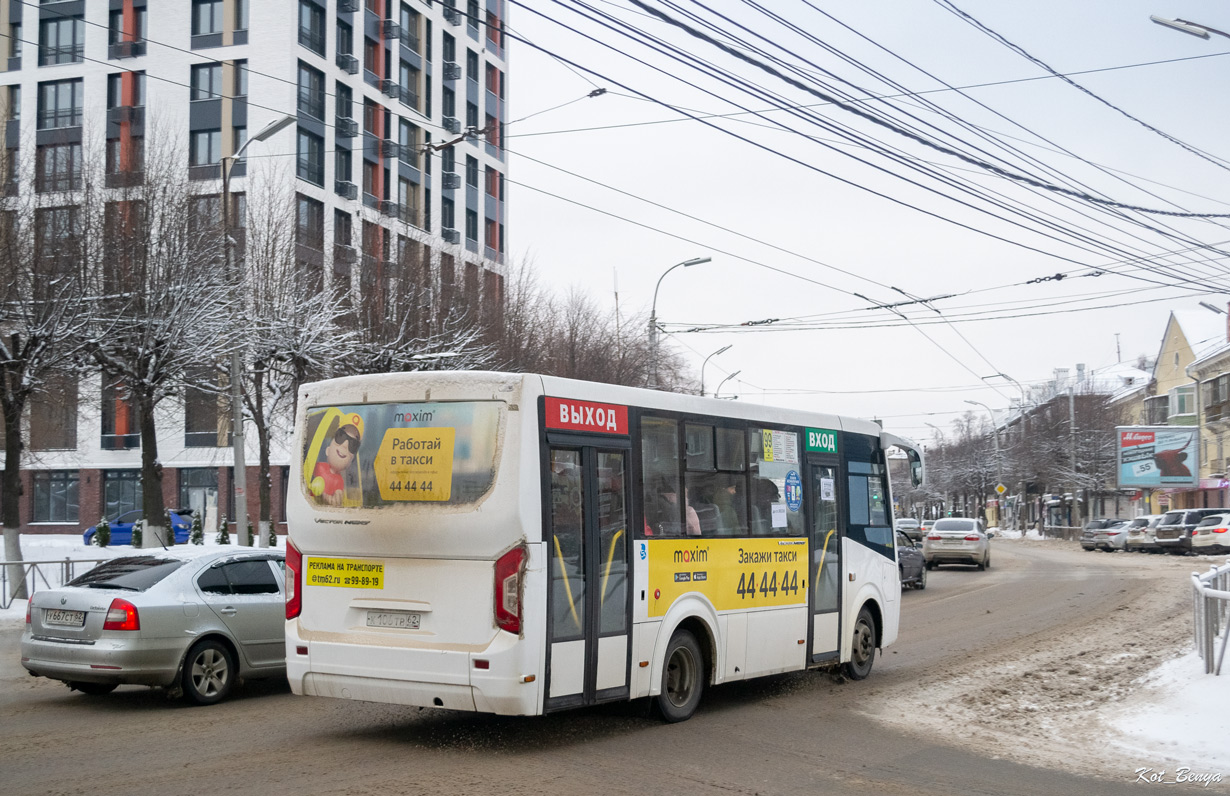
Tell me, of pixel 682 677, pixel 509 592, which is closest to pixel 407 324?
pixel 682 677

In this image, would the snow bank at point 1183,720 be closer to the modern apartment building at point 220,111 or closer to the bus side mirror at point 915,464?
the bus side mirror at point 915,464

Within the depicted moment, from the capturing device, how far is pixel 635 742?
9.10m

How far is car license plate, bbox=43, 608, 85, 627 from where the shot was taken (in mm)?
10398

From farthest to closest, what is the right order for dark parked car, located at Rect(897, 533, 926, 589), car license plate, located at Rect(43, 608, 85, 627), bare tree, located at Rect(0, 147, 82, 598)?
1. dark parked car, located at Rect(897, 533, 926, 589)
2. bare tree, located at Rect(0, 147, 82, 598)
3. car license plate, located at Rect(43, 608, 85, 627)

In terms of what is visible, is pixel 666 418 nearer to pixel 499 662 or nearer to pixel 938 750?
pixel 499 662

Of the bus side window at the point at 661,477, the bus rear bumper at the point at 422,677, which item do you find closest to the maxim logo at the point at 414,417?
the bus rear bumper at the point at 422,677

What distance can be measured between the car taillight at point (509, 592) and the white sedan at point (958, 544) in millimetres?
30320

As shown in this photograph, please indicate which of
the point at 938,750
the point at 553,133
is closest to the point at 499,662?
the point at 938,750

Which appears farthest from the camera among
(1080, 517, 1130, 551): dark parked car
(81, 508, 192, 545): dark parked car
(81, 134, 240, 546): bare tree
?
(1080, 517, 1130, 551): dark parked car

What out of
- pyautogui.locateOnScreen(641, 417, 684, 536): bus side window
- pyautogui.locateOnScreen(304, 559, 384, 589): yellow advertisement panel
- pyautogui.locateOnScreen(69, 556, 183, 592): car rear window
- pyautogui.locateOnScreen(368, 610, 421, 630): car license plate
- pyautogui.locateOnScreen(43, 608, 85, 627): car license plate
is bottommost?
pyautogui.locateOnScreen(43, 608, 85, 627): car license plate

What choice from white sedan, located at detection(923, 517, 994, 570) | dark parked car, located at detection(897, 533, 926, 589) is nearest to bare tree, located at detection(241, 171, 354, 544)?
dark parked car, located at detection(897, 533, 926, 589)

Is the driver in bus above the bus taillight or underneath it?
above

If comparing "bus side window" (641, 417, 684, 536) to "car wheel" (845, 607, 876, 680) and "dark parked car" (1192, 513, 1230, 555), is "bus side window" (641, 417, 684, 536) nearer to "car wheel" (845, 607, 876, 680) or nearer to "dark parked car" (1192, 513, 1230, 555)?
"car wheel" (845, 607, 876, 680)

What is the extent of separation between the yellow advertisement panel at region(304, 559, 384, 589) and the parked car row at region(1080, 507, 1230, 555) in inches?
1742
